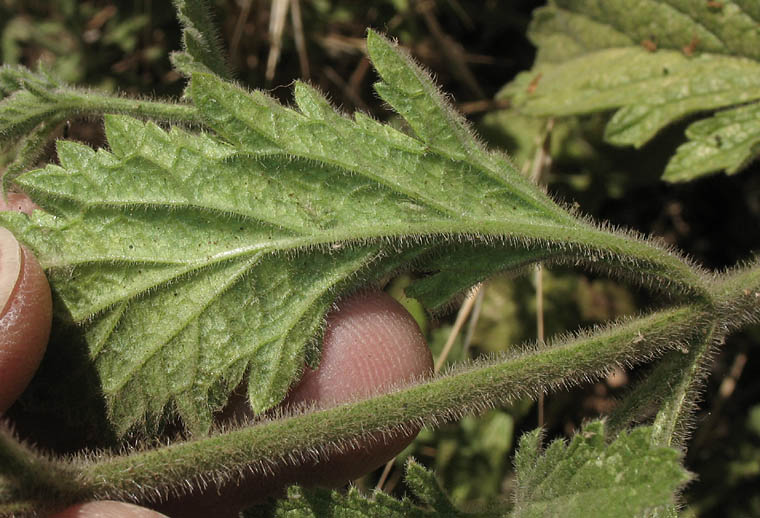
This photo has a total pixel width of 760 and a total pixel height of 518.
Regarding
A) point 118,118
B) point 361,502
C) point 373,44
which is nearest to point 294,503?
point 361,502

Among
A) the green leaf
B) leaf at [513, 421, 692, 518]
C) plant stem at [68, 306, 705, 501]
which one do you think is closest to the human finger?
plant stem at [68, 306, 705, 501]

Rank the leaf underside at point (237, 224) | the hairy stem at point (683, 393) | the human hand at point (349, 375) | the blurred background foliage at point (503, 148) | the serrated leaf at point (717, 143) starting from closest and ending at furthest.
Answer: the leaf underside at point (237, 224), the hairy stem at point (683, 393), the human hand at point (349, 375), the serrated leaf at point (717, 143), the blurred background foliage at point (503, 148)

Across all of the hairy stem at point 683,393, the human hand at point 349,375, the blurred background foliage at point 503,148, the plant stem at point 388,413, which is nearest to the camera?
the plant stem at point 388,413

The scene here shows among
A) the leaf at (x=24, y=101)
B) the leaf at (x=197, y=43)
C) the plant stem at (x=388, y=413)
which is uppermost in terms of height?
the leaf at (x=197, y=43)

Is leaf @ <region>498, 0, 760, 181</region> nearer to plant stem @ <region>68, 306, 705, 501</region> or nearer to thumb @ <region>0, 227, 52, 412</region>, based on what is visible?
plant stem @ <region>68, 306, 705, 501</region>

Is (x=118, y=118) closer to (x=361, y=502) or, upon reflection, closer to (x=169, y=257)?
(x=169, y=257)

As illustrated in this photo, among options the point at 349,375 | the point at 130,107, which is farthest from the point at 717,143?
the point at 130,107

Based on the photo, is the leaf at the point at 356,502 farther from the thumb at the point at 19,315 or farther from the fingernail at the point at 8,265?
the fingernail at the point at 8,265

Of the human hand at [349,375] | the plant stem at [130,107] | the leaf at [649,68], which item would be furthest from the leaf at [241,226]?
the leaf at [649,68]
